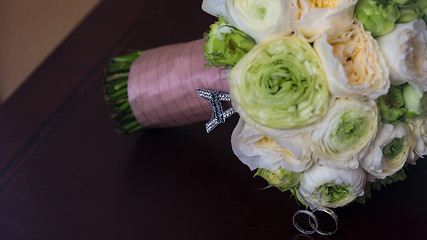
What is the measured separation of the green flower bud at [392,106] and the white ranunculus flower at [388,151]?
0.01 metres

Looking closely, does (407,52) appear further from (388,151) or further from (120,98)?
(120,98)

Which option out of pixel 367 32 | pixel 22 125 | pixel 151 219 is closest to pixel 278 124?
pixel 367 32

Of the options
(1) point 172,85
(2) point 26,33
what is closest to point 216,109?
(1) point 172,85

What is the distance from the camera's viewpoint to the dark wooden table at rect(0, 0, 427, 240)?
0.83 meters

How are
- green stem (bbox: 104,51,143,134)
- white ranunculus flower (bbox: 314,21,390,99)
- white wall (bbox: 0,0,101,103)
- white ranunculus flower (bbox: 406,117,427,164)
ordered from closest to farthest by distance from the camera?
1. white ranunculus flower (bbox: 314,21,390,99)
2. white ranunculus flower (bbox: 406,117,427,164)
3. green stem (bbox: 104,51,143,134)
4. white wall (bbox: 0,0,101,103)

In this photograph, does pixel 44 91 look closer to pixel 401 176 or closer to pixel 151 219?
pixel 151 219

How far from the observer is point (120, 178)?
97 centimetres

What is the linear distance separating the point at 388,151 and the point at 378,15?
7.1 inches

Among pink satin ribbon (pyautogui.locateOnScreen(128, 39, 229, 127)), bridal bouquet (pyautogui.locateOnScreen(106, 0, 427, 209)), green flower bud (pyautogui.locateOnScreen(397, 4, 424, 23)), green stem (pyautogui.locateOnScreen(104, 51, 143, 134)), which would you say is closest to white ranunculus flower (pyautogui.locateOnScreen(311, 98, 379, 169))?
bridal bouquet (pyautogui.locateOnScreen(106, 0, 427, 209))

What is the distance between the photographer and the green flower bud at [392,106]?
71 cm

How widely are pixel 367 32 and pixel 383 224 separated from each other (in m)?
0.27

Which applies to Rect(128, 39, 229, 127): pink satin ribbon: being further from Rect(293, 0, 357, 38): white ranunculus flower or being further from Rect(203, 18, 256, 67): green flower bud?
Rect(293, 0, 357, 38): white ranunculus flower

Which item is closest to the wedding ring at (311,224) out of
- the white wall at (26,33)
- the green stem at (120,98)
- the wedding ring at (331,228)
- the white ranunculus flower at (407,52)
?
the wedding ring at (331,228)

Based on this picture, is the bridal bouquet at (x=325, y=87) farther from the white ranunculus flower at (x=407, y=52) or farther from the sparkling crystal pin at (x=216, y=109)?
the sparkling crystal pin at (x=216, y=109)
